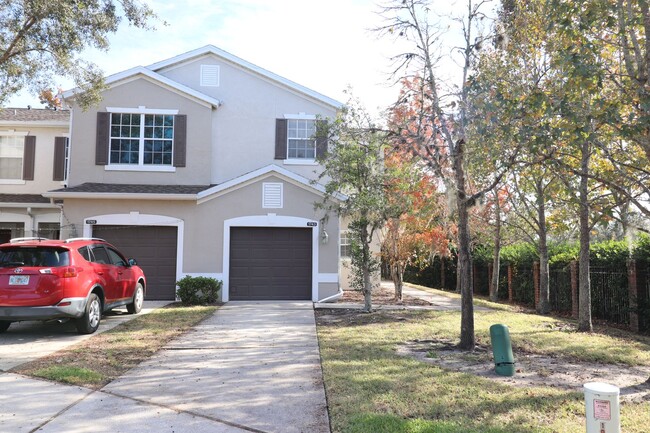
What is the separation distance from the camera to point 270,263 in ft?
51.8

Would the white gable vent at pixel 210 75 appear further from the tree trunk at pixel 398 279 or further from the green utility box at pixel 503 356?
the green utility box at pixel 503 356

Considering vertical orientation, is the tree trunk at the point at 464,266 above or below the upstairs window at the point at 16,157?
below

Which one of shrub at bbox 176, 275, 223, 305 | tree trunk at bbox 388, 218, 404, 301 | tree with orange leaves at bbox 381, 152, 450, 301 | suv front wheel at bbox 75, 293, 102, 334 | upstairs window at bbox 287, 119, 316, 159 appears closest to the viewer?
suv front wheel at bbox 75, 293, 102, 334

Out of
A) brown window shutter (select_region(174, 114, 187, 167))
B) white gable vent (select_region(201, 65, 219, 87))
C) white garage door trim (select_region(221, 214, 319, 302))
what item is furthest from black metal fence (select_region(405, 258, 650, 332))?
white gable vent (select_region(201, 65, 219, 87))

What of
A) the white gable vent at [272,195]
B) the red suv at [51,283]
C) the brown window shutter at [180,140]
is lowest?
the red suv at [51,283]

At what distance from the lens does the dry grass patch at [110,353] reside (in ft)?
21.6

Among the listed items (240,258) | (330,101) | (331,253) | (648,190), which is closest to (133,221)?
(240,258)

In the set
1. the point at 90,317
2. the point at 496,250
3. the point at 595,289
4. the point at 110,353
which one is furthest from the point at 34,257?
the point at 496,250

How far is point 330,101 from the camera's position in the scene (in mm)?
17547

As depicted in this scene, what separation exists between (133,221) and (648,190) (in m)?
13.7

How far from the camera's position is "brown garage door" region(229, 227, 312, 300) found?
15641 millimetres

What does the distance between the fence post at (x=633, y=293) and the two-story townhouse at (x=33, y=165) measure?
17.9 metres

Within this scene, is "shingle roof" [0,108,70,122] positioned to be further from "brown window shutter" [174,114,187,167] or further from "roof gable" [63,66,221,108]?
"brown window shutter" [174,114,187,167]

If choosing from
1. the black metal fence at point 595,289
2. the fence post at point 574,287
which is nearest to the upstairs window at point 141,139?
the fence post at point 574,287
